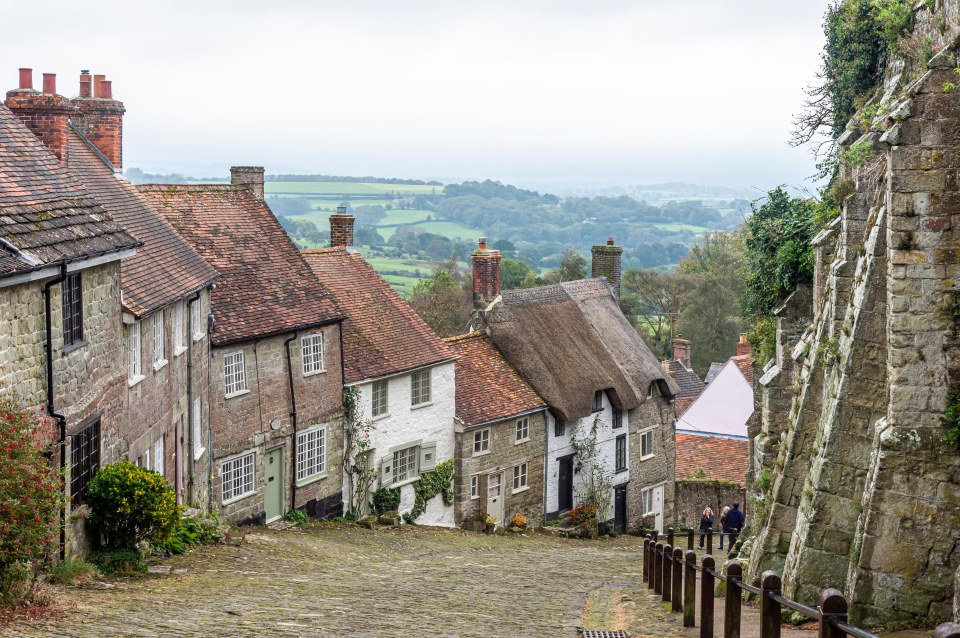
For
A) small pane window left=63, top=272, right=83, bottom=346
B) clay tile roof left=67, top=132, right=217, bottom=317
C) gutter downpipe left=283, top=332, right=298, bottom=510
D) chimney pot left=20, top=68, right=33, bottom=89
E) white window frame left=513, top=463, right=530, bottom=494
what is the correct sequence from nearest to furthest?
small pane window left=63, top=272, right=83, bottom=346 < chimney pot left=20, top=68, right=33, bottom=89 < clay tile roof left=67, top=132, right=217, bottom=317 < gutter downpipe left=283, top=332, right=298, bottom=510 < white window frame left=513, top=463, right=530, bottom=494

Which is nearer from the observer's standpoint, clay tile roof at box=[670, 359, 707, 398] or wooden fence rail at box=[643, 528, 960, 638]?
wooden fence rail at box=[643, 528, 960, 638]

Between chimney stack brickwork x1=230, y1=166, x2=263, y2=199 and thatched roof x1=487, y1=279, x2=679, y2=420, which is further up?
chimney stack brickwork x1=230, y1=166, x2=263, y2=199

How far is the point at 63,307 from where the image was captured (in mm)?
14172

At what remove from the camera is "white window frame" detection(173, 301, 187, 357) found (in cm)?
2135

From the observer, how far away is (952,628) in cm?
602

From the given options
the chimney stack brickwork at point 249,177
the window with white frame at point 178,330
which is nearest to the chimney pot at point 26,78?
the window with white frame at point 178,330

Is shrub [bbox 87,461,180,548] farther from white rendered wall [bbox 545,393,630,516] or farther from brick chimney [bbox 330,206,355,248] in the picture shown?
white rendered wall [bbox 545,393,630,516]

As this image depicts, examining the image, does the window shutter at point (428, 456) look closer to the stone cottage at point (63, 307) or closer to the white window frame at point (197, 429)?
the white window frame at point (197, 429)

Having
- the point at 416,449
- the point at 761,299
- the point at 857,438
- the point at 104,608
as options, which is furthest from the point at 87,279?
the point at 416,449

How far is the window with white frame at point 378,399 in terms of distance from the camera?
3009 cm

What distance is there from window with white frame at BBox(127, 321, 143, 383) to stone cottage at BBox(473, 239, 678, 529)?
58.7ft

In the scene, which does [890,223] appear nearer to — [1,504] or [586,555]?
[1,504]

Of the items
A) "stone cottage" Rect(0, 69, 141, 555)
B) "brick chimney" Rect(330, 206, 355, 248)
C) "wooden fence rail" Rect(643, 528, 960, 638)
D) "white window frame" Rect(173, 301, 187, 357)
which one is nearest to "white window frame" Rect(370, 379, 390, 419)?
"brick chimney" Rect(330, 206, 355, 248)

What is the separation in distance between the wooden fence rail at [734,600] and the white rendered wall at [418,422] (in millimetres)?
13718
